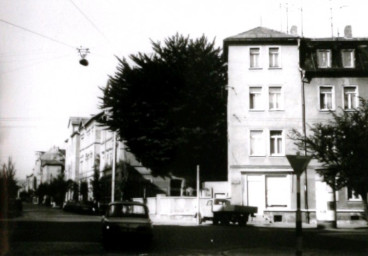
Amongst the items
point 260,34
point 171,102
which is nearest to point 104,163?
point 171,102

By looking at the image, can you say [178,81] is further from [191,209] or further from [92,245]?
[92,245]

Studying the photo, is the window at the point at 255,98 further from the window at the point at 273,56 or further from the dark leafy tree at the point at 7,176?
the dark leafy tree at the point at 7,176

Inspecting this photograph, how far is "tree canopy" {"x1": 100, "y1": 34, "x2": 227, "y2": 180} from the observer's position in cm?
3925

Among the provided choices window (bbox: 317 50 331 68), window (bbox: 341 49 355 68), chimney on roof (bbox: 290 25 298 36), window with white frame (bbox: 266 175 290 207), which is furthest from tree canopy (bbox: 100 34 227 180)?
window (bbox: 341 49 355 68)

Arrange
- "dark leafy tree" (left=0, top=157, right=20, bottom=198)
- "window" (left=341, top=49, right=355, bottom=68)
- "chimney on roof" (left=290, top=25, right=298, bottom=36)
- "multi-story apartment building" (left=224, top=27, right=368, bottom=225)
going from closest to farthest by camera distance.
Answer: "dark leafy tree" (left=0, top=157, right=20, bottom=198) → "multi-story apartment building" (left=224, top=27, right=368, bottom=225) → "window" (left=341, top=49, right=355, bottom=68) → "chimney on roof" (left=290, top=25, right=298, bottom=36)

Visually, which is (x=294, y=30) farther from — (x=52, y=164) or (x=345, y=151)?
(x=52, y=164)

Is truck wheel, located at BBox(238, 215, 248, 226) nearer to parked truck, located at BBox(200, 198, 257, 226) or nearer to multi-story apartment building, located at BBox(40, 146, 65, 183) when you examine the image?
parked truck, located at BBox(200, 198, 257, 226)

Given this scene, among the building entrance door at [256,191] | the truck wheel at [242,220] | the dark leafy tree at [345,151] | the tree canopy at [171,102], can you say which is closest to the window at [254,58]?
the tree canopy at [171,102]

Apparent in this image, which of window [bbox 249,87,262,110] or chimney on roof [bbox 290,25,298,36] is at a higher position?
chimney on roof [bbox 290,25,298,36]

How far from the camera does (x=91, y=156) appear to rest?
76.7 metres

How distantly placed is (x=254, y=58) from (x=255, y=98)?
3066mm

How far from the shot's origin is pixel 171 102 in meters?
39.1

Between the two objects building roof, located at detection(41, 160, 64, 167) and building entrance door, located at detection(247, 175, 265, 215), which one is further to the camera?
building roof, located at detection(41, 160, 64, 167)

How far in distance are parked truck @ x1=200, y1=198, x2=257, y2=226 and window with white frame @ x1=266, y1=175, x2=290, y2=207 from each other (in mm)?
3534
